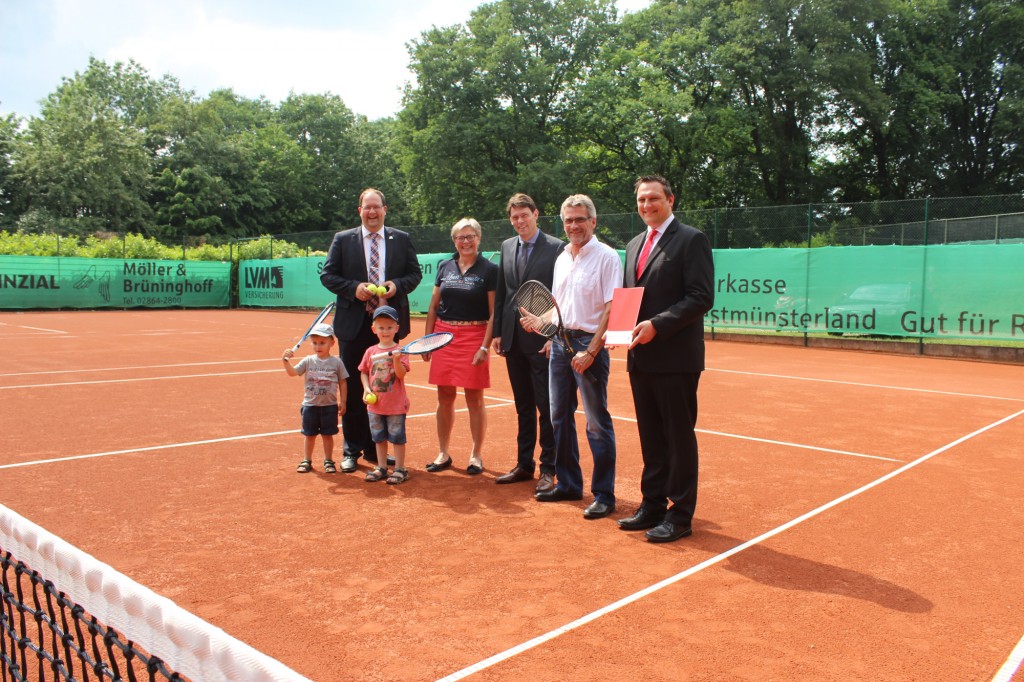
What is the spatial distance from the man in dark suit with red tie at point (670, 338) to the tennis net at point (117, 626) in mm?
2775

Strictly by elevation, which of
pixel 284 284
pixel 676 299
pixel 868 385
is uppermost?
pixel 676 299

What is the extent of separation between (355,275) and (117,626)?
14.5 feet

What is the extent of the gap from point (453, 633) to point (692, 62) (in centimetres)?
3630

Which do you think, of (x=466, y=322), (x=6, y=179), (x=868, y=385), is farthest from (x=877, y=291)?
(x=6, y=179)

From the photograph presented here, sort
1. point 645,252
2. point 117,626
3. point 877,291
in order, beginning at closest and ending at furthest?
1. point 117,626
2. point 645,252
3. point 877,291

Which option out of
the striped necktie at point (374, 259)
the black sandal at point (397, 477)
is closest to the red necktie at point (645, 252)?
the black sandal at point (397, 477)

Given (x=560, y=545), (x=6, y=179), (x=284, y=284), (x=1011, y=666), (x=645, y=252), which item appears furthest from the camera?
(x=6, y=179)

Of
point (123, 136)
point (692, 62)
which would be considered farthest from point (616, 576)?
point (123, 136)

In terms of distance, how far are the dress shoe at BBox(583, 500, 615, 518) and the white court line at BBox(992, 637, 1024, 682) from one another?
7.50 ft

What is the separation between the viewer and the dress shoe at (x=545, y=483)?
542 cm

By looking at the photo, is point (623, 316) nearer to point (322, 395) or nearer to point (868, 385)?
point (322, 395)

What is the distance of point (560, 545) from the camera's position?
4441 mm

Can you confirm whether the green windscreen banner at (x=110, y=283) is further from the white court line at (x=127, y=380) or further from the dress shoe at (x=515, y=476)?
the dress shoe at (x=515, y=476)

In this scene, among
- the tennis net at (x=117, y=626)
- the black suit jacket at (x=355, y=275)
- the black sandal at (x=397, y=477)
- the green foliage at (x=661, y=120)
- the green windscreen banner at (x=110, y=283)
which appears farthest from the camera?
the green foliage at (x=661, y=120)
